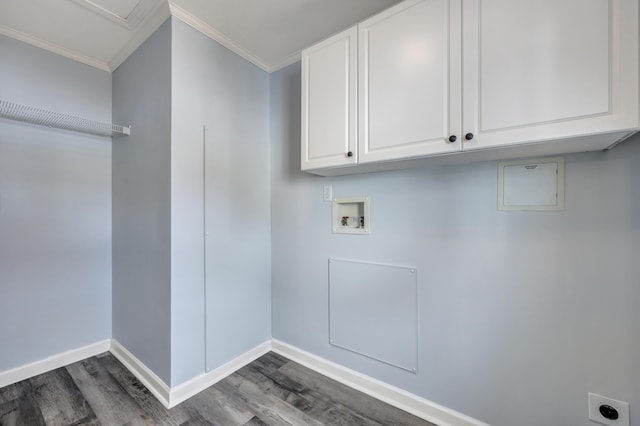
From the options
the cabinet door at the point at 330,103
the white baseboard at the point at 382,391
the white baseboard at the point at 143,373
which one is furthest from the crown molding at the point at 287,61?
the white baseboard at the point at 143,373

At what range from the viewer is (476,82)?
1141mm

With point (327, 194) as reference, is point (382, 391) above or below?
below

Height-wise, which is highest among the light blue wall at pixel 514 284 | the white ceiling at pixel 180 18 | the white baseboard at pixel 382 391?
the white ceiling at pixel 180 18

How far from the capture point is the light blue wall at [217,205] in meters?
1.69

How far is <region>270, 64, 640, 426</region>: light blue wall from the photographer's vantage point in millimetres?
1138

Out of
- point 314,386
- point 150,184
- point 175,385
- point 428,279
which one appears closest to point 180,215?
point 150,184

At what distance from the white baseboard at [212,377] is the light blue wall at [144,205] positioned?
127mm

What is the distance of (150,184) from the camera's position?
183 centimetres

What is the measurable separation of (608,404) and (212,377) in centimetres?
215

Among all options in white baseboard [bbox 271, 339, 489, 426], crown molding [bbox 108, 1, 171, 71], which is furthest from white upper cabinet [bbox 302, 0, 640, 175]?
white baseboard [bbox 271, 339, 489, 426]

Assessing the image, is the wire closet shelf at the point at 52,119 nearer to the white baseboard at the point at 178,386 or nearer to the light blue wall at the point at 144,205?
the light blue wall at the point at 144,205

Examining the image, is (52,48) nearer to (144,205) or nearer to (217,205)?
(144,205)

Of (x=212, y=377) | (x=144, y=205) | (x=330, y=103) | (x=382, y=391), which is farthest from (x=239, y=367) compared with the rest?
(x=330, y=103)

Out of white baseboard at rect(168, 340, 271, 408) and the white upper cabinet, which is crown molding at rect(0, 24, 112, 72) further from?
white baseboard at rect(168, 340, 271, 408)
